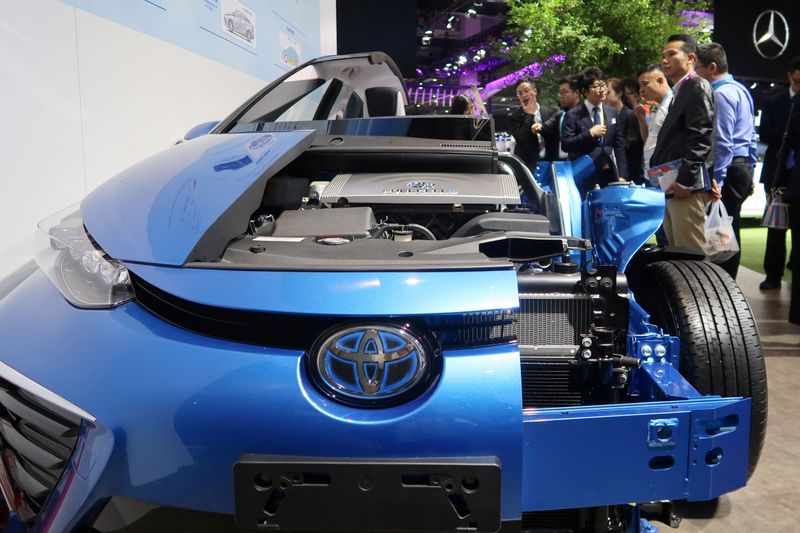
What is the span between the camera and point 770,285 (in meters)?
4.91

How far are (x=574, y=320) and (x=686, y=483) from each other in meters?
0.41

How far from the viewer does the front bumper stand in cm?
99

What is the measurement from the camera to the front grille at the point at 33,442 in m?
1.06

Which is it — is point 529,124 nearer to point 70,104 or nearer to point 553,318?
point 70,104

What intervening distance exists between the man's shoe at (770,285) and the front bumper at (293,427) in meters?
4.44

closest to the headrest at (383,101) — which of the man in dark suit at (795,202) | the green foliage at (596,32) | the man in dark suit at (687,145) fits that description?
the man in dark suit at (687,145)

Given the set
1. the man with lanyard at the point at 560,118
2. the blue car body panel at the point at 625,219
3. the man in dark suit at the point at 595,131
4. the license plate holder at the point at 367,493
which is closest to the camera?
the license plate holder at the point at 367,493

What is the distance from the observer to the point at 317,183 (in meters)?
2.00

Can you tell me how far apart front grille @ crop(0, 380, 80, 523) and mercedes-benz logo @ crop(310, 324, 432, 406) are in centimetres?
45

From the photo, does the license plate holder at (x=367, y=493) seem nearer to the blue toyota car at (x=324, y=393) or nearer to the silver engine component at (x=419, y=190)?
the blue toyota car at (x=324, y=393)

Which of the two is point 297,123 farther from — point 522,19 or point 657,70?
point 522,19

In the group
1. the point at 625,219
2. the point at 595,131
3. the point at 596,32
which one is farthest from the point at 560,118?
the point at 596,32

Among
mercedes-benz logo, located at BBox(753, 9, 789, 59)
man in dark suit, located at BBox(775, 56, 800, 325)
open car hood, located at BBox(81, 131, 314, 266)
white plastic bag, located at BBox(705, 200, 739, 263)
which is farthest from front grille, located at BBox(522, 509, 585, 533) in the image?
mercedes-benz logo, located at BBox(753, 9, 789, 59)

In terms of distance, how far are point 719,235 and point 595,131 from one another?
179 cm
